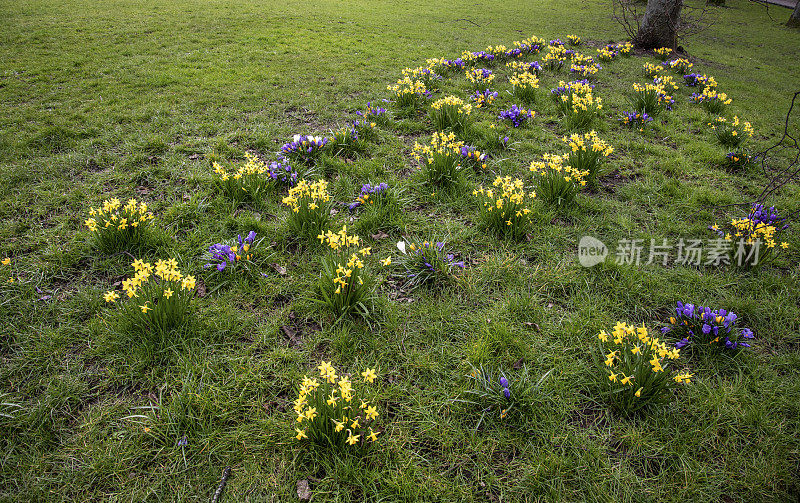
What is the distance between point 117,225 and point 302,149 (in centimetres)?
215

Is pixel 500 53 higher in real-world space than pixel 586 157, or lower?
higher

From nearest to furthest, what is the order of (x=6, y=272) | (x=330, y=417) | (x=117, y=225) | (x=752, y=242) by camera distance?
(x=330, y=417) → (x=6, y=272) → (x=117, y=225) → (x=752, y=242)

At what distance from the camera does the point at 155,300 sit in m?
2.68

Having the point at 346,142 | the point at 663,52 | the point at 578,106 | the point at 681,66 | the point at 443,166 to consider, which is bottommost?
the point at 443,166

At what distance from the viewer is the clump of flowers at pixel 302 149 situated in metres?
4.60

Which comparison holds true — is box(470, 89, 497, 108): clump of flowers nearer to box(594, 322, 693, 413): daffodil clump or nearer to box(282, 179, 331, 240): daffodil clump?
box(282, 179, 331, 240): daffodil clump

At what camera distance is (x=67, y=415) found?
7.39 ft

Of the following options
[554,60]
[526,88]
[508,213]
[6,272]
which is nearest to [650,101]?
[526,88]

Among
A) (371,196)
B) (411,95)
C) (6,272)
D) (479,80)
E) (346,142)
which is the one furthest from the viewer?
(479,80)

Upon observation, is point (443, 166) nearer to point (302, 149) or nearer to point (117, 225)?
point (302, 149)

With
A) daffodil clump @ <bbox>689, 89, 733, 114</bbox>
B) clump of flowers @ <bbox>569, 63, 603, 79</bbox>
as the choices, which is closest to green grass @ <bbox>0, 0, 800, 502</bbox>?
daffodil clump @ <bbox>689, 89, 733, 114</bbox>

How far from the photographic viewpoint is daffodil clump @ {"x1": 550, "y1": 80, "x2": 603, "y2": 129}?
18.4 feet

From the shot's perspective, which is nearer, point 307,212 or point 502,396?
point 502,396

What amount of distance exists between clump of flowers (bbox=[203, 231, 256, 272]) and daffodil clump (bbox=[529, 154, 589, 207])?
3.14m
